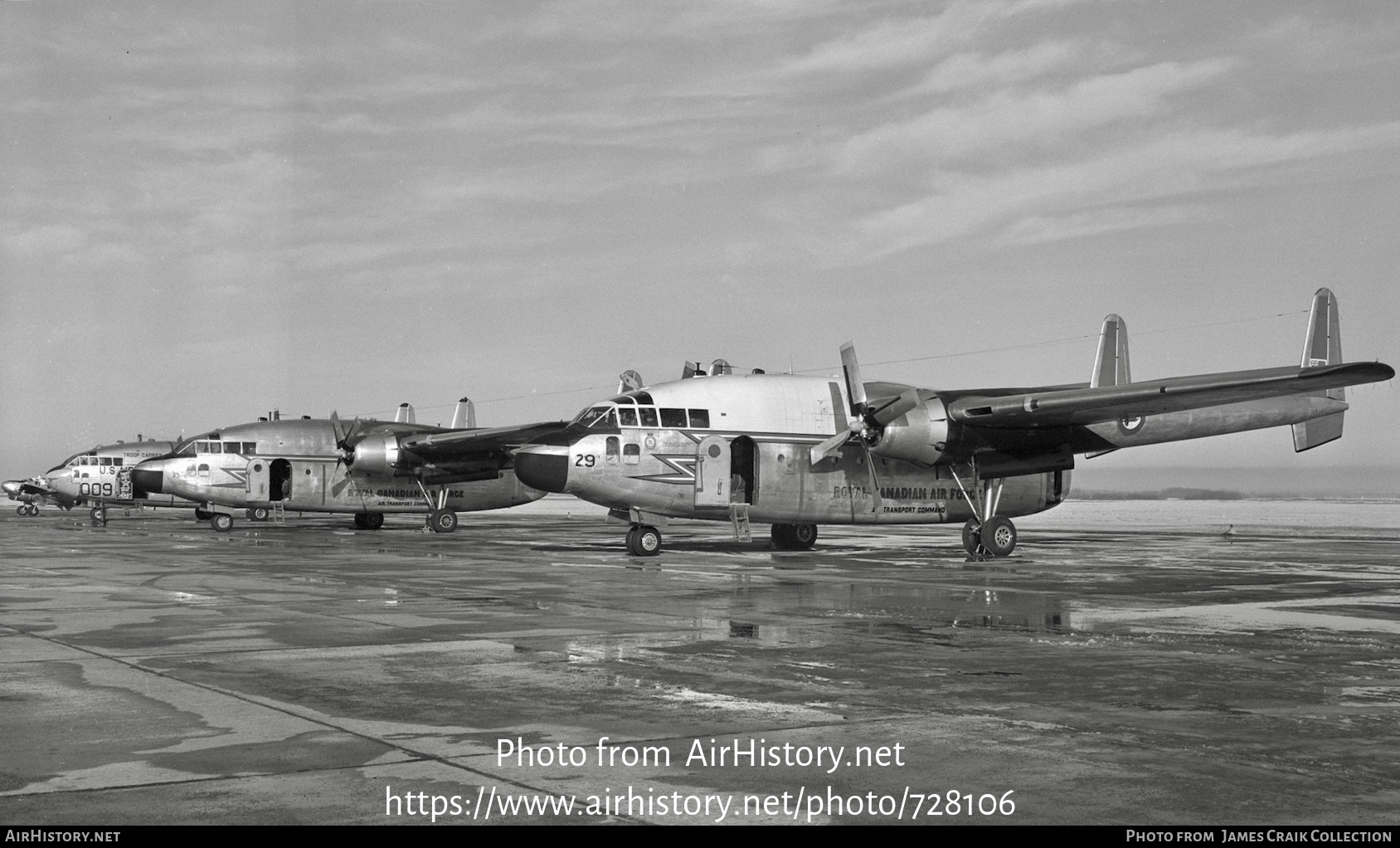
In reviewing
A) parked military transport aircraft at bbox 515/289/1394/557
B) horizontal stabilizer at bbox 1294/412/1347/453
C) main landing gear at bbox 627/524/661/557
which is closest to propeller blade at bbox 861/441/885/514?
parked military transport aircraft at bbox 515/289/1394/557

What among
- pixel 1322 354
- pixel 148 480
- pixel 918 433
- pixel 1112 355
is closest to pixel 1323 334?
pixel 1322 354

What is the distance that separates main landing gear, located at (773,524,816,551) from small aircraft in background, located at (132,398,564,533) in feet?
43.0

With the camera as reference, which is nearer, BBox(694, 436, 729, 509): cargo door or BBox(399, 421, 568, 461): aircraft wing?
BBox(694, 436, 729, 509): cargo door

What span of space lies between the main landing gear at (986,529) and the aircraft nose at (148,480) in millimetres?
27784

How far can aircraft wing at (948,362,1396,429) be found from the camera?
22.1 meters

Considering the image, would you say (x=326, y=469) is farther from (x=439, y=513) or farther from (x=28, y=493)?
(x=28, y=493)

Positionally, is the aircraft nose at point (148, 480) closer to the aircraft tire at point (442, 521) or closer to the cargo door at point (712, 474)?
the aircraft tire at point (442, 521)

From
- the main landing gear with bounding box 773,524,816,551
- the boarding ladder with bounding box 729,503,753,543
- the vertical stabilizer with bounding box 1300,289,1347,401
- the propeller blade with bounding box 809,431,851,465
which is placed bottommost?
the main landing gear with bounding box 773,524,816,551

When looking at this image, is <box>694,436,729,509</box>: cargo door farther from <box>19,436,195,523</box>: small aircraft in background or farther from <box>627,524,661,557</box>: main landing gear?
<box>19,436,195,523</box>: small aircraft in background

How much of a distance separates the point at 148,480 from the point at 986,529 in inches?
1149

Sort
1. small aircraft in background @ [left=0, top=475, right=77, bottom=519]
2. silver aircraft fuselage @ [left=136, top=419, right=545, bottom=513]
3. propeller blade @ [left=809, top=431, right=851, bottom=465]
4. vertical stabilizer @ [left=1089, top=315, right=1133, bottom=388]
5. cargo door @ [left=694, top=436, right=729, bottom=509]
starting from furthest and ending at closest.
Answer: small aircraft in background @ [left=0, top=475, right=77, bottom=519] < silver aircraft fuselage @ [left=136, top=419, right=545, bottom=513] < vertical stabilizer @ [left=1089, top=315, right=1133, bottom=388] < propeller blade @ [left=809, top=431, right=851, bottom=465] < cargo door @ [left=694, top=436, right=729, bottom=509]

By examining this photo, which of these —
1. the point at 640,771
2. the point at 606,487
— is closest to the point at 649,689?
the point at 640,771

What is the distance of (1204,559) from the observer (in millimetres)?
25422
